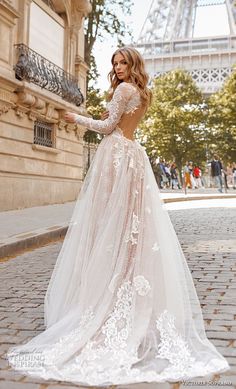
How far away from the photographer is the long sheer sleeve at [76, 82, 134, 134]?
3406 mm

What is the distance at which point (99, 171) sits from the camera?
357 centimetres

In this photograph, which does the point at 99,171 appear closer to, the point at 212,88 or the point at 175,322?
the point at 175,322

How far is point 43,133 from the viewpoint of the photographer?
15461 millimetres

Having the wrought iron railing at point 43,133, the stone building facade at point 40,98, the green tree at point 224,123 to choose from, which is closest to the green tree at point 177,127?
the green tree at point 224,123

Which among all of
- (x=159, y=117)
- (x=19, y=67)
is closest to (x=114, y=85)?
(x=19, y=67)

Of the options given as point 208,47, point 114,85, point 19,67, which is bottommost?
point 114,85

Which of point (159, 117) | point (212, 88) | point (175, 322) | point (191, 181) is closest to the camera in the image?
point (175, 322)

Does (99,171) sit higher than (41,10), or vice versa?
(41,10)

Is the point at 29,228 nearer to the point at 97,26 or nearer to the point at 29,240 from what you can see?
the point at 29,240

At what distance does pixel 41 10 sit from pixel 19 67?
3169 millimetres

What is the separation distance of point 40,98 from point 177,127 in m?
29.1

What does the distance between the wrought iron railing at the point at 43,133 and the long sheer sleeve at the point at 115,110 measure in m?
11.5

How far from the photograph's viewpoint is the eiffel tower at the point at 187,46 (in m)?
68.4

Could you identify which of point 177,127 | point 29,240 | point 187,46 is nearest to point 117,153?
point 29,240
